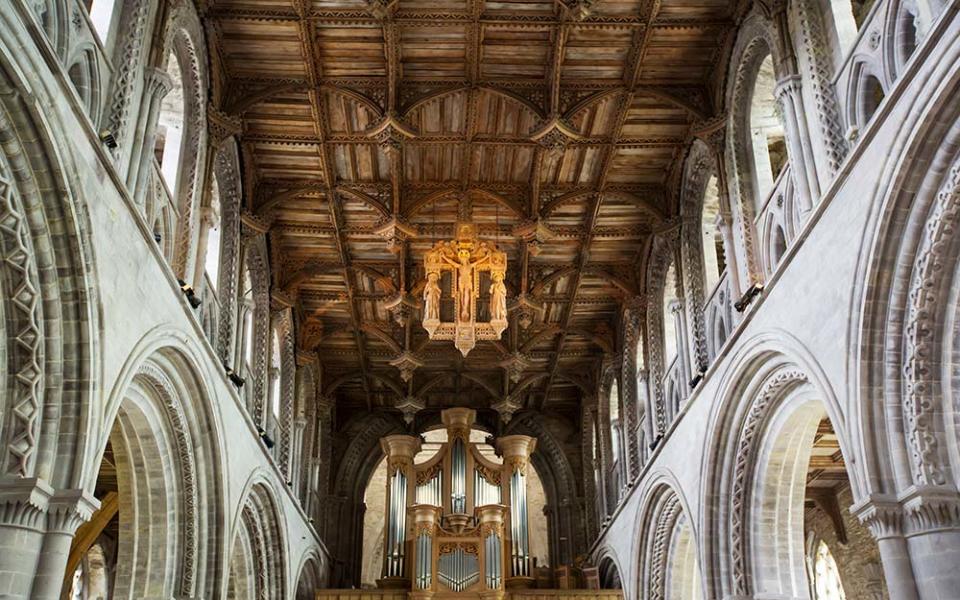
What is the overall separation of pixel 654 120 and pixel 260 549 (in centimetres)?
1035

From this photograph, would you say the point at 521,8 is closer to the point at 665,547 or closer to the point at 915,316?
the point at 915,316

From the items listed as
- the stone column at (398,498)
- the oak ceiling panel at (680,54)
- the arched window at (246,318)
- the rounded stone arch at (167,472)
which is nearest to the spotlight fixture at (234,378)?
the arched window at (246,318)

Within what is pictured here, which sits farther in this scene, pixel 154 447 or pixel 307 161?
pixel 307 161

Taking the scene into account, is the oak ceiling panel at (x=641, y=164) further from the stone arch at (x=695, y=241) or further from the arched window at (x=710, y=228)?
the arched window at (x=710, y=228)

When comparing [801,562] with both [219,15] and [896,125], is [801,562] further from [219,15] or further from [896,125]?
[219,15]

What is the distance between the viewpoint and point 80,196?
9047 mm

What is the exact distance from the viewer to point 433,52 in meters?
14.9

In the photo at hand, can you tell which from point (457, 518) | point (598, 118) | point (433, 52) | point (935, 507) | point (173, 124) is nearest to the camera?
point (935, 507)

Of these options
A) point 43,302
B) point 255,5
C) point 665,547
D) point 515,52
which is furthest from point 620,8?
point 665,547

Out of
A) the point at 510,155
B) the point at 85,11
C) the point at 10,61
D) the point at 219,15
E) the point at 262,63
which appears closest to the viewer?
the point at 10,61

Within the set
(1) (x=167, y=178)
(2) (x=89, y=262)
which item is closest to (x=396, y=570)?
(1) (x=167, y=178)

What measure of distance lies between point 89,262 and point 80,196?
620mm

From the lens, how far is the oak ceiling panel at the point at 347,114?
50.8 ft

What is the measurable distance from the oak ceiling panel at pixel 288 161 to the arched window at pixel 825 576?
13.6 metres
